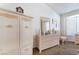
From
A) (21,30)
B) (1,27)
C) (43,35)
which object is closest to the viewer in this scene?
(1,27)

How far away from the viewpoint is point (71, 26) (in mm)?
1628

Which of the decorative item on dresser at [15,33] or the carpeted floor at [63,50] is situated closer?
the decorative item on dresser at [15,33]

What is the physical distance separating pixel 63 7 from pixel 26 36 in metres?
0.87

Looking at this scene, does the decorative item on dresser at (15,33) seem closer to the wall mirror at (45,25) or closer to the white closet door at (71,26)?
the wall mirror at (45,25)

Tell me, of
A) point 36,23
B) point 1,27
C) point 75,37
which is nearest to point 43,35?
point 36,23

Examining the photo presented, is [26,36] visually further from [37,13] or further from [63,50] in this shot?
[63,50]

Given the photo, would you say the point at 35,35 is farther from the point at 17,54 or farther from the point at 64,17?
the point at 64,17

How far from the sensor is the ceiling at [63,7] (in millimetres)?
1431

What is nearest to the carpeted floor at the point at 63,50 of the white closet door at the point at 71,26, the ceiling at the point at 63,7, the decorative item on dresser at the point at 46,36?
the decorative item on dresser at the point at 46,36

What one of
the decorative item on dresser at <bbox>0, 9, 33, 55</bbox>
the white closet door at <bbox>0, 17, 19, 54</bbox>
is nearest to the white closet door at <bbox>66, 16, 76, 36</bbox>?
the decorative item on dresser at <bbox>0, 9, 33, 55</bbox>

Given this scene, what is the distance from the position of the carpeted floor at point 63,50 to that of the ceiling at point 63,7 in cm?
64

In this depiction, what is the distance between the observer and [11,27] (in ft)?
4.56

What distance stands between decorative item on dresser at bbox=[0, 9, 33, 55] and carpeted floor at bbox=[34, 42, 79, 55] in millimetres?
260
